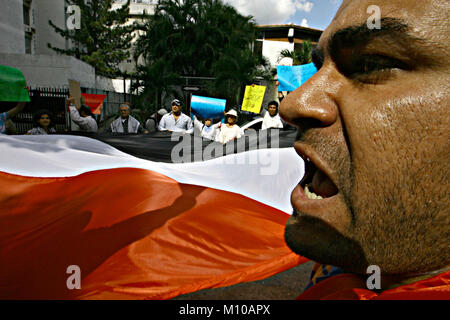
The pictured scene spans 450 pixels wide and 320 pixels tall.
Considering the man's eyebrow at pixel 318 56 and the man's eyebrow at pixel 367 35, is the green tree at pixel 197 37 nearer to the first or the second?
the man's eyebrow at pixel 318 56

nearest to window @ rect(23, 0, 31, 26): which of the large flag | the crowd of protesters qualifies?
the crowd of protesters

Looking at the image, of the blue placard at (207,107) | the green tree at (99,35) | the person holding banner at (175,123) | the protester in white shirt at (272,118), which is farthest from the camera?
the green tree at (99,35)

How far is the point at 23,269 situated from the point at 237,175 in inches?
78.0

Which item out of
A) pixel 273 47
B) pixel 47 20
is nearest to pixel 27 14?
pixel 47 20

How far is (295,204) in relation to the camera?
0.82 m

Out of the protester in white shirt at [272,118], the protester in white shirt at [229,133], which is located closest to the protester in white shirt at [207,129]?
the protester in white shirt at [229,133]

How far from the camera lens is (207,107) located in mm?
10328

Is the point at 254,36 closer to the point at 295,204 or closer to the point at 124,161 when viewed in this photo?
the point at 124,161

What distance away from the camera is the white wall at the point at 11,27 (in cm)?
1652

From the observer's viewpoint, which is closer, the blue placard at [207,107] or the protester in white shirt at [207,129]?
the protester in white shirt at [207,129]

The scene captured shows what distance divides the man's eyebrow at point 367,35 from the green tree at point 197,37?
20.6 meters

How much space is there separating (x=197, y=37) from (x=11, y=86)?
20.3m

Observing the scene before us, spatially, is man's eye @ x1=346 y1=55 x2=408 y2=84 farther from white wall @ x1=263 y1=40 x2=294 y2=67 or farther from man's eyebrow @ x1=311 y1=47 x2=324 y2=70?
white wall @ x1=263 y1=40 x2=294 y2=67

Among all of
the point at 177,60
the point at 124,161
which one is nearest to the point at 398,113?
the point at 124,161
